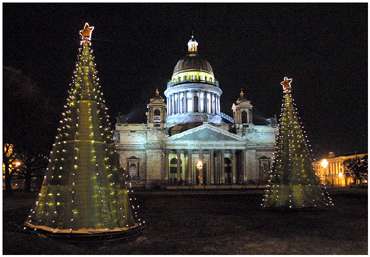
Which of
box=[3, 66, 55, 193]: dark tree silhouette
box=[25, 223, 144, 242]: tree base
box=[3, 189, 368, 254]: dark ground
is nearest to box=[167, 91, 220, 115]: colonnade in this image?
box=[3, 66, 55, 193]: dark tree silhouette

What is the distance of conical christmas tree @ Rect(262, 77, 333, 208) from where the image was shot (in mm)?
23859

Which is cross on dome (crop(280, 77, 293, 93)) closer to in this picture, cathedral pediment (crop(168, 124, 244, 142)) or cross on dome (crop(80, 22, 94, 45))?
cross on dome (crop(80, 22, 94, 45))

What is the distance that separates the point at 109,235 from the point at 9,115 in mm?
17979

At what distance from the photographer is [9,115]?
29.2 metres

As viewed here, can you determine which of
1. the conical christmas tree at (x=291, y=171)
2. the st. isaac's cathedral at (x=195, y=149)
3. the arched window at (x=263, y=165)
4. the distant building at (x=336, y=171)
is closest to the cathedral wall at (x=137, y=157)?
the st. isaac's cathedral at (x=195, y=149)

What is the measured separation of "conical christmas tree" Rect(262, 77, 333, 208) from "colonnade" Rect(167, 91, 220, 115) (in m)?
62.2

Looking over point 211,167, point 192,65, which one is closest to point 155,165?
point 211,167

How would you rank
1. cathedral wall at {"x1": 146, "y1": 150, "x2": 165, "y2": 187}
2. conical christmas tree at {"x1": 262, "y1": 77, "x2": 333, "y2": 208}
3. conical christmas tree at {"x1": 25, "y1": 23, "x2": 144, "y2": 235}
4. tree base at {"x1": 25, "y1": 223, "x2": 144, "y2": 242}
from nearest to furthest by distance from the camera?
1. tree base at {"x1": 25, "y1": 223, "x2": 144, "y2": 242}
2. conical christmas tree at {"x1": 25, "y1": 23, "x2": 144, "y2": 235}
3. conical christmas tree at {"x1": 262, "y1": 77, "x2": 333, "y2": 208}
4. cathedral wall at {"x1": 146, "y1": 150, "x2": 165, "y2": 187}

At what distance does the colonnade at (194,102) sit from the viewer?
288 feet

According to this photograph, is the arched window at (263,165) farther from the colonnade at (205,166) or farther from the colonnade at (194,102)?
the colonnade at (194,102)

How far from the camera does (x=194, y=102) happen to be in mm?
88188

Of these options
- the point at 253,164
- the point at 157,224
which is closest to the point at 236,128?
the point at 253,164

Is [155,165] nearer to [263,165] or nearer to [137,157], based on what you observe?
[137,157]

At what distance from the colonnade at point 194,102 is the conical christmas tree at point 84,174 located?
71466 millimetres
